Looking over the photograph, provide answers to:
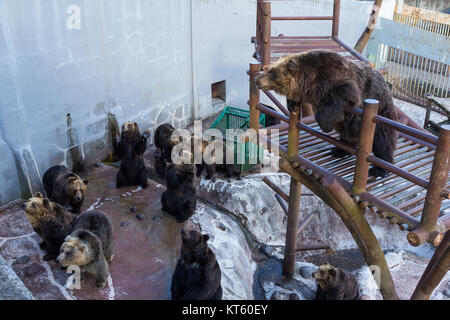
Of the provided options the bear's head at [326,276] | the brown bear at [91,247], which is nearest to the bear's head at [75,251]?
the brown bear at [91,247]

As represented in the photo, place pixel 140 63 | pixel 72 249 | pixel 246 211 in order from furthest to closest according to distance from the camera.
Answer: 1. pixel 140 63
2. pixel 246 211
3. pixel 72 249

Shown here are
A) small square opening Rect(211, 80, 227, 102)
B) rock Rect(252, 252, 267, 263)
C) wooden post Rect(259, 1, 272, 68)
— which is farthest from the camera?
Result: small square opening Rect(211, 80, 227, 102)

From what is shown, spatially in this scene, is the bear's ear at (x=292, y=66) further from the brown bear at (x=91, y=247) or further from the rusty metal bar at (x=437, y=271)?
the brown bear at (x=91, y=247)

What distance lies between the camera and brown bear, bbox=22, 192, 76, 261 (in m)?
5.72

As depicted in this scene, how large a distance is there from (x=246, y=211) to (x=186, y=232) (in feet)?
13.2

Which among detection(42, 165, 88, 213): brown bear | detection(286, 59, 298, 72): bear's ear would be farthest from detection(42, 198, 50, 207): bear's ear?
detection(286, 59, 298, 72): bear's ear

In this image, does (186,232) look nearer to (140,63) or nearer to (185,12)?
(140,63)

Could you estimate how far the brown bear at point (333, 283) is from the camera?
614 centimetres

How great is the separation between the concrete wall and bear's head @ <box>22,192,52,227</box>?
6.15 feet

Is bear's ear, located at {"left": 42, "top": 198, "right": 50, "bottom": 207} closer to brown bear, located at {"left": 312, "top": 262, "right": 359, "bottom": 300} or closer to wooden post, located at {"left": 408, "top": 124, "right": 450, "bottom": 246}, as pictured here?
brown bear, located at {"left": 312, "top": 262, "right": 359, "bottom": 300}

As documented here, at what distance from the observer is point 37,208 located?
5.71 meters

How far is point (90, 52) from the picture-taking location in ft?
27.7

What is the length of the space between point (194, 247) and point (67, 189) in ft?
8.71

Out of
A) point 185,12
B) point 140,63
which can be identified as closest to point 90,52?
point 140,63
